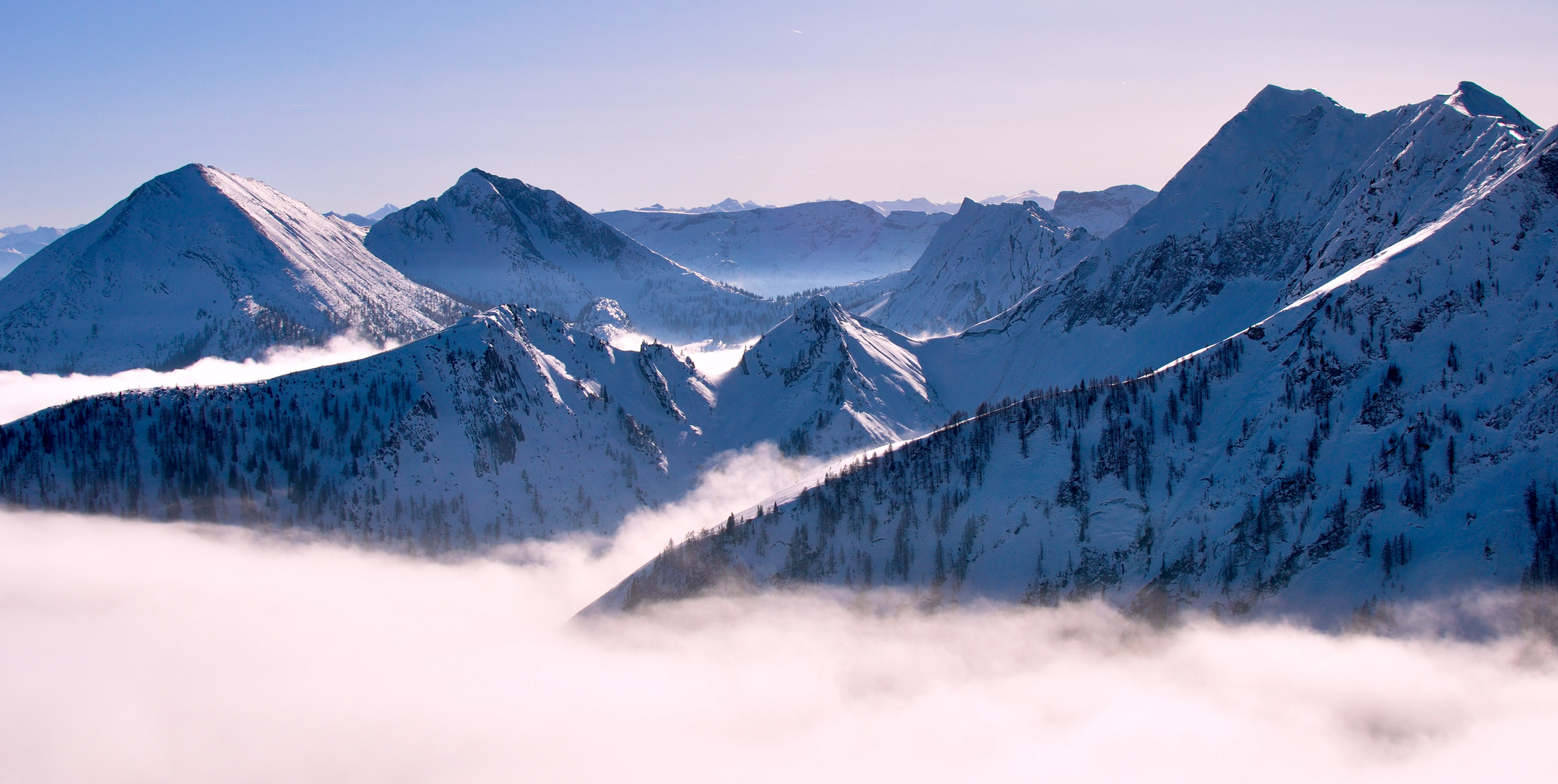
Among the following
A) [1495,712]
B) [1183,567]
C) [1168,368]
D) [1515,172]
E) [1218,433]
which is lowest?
[1495,712]

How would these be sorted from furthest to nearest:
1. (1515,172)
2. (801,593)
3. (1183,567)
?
(801,593) < (1515,172) < (1183,567)

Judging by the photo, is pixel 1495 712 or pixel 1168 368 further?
pixel 1168 368

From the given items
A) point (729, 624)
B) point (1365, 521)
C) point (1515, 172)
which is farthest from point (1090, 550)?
point (1515, 172)

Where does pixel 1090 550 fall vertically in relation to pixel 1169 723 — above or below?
above

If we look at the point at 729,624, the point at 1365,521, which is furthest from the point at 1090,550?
the point at 729,624

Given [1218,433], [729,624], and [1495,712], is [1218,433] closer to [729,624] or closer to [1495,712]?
[1495,712]

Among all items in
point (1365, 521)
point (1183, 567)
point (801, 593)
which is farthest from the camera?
point (801, 593)
